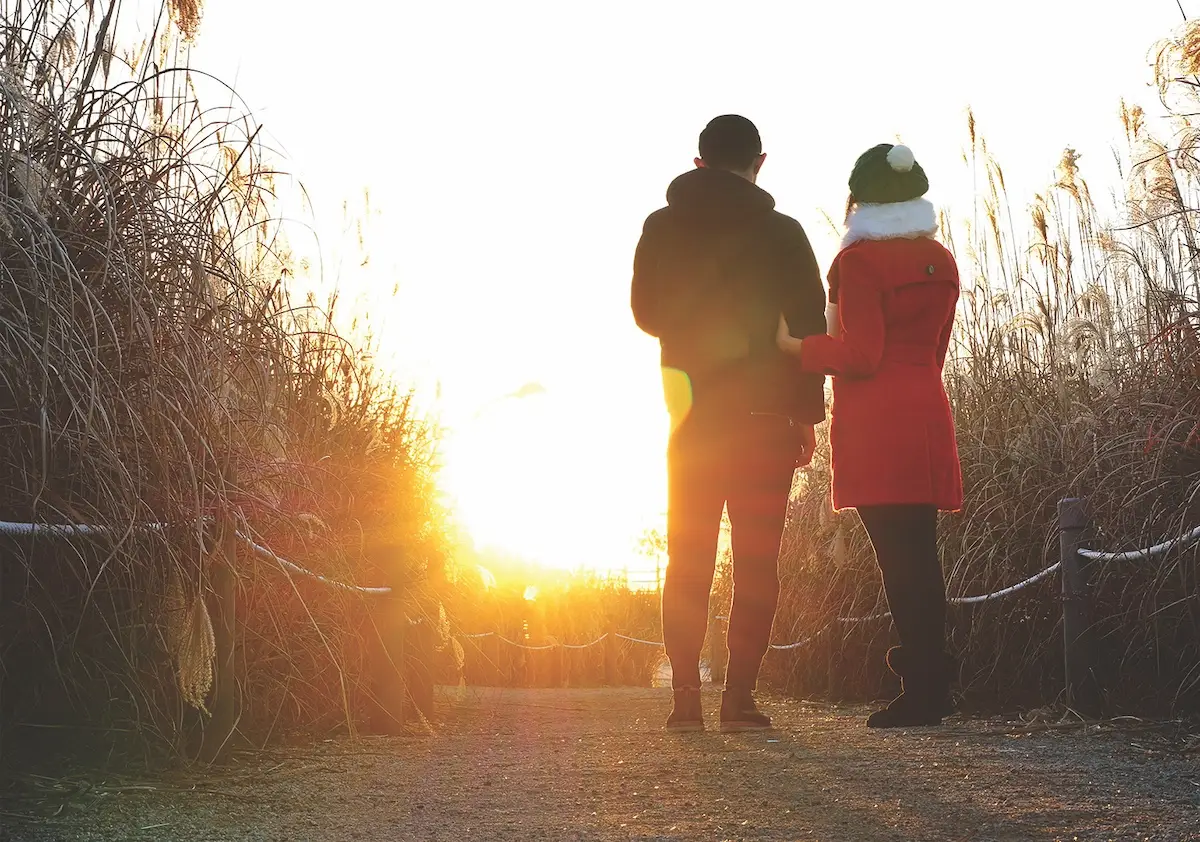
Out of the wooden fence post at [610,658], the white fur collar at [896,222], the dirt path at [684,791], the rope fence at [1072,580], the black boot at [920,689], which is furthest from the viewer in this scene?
the wooden fence post at [610,658]

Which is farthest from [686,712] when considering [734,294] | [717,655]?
[717,655]

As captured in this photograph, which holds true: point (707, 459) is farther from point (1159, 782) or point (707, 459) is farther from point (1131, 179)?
point (1131, 179)

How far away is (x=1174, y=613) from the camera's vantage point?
11.6 feet

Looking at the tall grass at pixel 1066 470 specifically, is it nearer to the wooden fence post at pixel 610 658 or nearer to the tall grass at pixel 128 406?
the tall grass at pixel 128 406

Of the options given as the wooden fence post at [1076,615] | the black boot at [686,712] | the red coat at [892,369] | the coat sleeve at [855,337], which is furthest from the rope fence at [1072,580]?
the black boot at [686,712]

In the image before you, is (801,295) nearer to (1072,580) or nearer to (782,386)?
(782,386)

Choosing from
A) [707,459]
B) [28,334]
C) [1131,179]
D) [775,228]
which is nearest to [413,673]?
[707,459]

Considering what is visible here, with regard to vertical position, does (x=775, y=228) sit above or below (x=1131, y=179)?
below

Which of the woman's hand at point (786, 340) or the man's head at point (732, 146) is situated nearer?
the woman's hand at point (786, 340)

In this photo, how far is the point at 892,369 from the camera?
373cm

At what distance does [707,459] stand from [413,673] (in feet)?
4.16

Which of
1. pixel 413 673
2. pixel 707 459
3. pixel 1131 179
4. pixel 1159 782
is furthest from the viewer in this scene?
pixel 1131 179

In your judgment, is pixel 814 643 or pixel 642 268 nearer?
pixel 642 268

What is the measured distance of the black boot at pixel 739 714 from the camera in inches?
149
